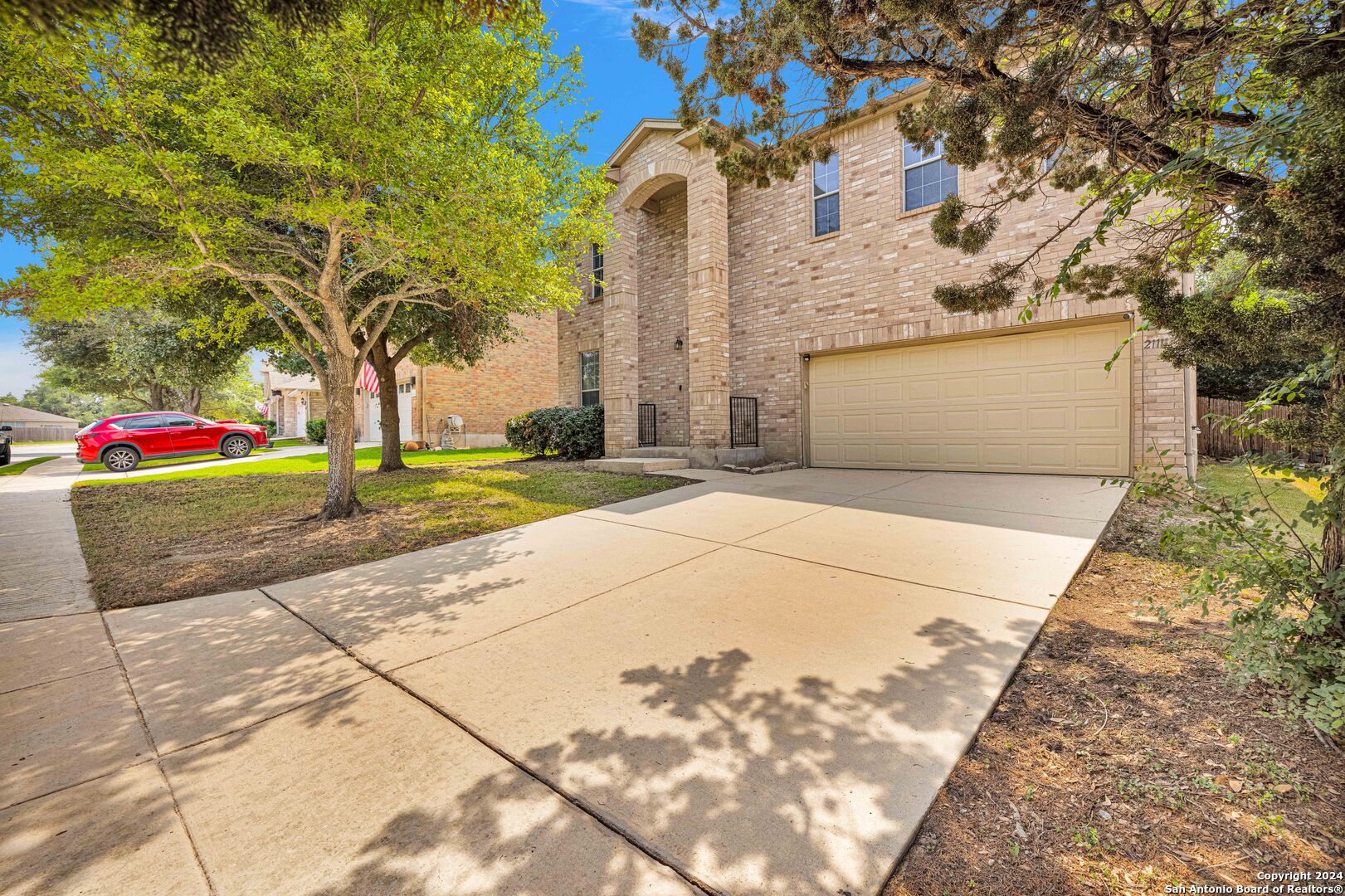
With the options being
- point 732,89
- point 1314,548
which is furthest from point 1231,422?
point 732,89

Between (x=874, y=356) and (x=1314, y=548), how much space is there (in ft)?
25.6

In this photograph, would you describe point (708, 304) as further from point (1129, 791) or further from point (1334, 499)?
point (1129, 791)

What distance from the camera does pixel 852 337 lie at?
30.7 feet

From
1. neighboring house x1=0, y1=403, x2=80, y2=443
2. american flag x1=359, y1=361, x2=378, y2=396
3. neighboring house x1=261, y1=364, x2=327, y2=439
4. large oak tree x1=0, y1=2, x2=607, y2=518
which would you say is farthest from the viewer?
neighboring house x1=0, y1=403, x2=80, y2=443

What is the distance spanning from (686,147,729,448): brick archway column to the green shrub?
2.78 m

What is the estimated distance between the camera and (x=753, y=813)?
1.65m

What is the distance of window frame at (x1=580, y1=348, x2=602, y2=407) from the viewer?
43.1 feet

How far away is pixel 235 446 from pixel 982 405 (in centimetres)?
1841

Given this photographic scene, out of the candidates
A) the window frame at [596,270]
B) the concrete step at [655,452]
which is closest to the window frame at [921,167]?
the concrete step at [655,452]

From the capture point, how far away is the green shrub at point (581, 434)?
38.8 ft

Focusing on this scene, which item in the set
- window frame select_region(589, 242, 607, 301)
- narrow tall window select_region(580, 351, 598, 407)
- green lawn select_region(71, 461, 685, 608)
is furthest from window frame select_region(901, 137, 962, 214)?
narrow tall window select_region(580, 351, 598, 407)

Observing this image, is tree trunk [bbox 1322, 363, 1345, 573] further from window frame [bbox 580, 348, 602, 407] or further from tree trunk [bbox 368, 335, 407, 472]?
tree trunk [bbox 368, 335, 407, 472]

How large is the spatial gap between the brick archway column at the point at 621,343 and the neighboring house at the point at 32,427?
155 ft

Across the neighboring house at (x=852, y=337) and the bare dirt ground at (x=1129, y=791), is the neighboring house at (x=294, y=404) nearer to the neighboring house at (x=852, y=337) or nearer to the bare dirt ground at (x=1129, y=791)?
the neighboring house at (x=852, y=337)
